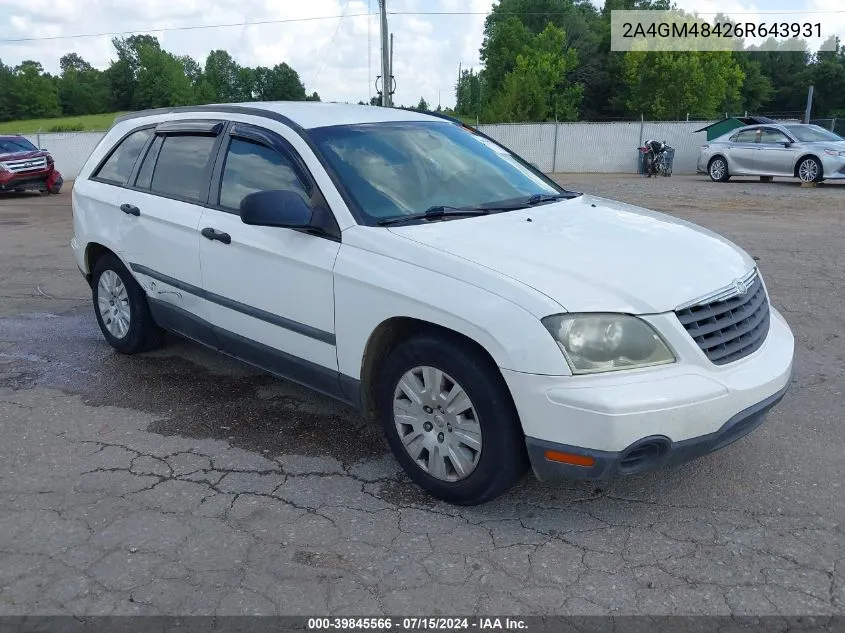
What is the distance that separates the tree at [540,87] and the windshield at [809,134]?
32443mm

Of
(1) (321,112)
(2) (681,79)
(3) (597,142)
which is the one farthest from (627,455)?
(2) (681,79)

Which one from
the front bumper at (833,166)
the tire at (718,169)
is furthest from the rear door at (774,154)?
the tire at (718,169)

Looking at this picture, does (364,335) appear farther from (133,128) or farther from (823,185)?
(823,185)

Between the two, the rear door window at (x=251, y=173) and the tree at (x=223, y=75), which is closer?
the rear door window at (x=251, y=173)

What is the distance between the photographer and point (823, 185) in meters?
19.7

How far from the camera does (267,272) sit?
405cm

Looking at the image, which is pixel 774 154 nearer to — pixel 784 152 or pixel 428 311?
pixel 784 152

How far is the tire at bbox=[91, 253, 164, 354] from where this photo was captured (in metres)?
5.37

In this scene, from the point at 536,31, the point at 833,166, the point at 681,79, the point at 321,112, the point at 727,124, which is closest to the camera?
the point at 321,112

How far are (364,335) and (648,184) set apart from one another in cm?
2078

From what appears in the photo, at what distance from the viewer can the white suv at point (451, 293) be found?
3.02m

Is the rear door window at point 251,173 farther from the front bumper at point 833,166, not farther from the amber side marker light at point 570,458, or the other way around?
the front bumper at point 833,166

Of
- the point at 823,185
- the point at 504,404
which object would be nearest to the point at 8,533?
the point at 504,404

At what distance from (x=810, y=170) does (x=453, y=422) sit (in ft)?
61.7
